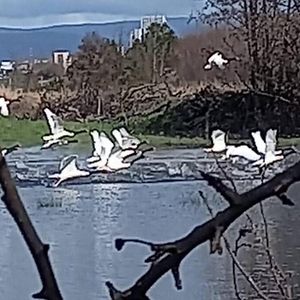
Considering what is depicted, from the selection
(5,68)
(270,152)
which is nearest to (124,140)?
(270,152)

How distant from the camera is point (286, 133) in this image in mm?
8844

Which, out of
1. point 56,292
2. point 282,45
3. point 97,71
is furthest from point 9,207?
point 97,71

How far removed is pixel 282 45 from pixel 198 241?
3.74 meters

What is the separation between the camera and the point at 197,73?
8953 mm

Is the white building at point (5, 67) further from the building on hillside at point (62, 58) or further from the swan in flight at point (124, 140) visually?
the building on hillside at point (62, 58)

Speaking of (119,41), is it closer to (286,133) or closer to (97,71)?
(97,71)

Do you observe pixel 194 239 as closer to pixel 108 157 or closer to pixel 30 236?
pixel 30 236

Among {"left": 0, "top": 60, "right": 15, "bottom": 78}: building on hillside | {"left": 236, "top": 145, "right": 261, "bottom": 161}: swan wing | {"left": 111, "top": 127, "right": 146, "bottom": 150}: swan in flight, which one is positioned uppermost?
{"left": 236, "top": 145, "right": 261, "bottom": 161}: swan wing

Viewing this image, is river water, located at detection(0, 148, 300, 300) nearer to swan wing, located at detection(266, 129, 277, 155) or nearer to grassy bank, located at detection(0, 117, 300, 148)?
grassy bank, located at detection(0, 117, 300, 148)

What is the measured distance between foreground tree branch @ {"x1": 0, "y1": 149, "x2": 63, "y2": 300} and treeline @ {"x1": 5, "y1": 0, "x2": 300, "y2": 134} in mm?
1478

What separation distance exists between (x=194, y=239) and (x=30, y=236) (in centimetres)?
7

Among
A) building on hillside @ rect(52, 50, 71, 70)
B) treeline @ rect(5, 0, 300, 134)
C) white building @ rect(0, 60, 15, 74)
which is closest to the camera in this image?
treeline @ rect(5, 0, 300, 134)

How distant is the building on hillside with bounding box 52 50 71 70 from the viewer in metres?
15.8

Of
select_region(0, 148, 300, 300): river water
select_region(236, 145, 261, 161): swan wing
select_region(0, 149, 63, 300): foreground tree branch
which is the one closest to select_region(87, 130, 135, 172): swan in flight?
select_region(236, 145, 261, 161): swan wing
